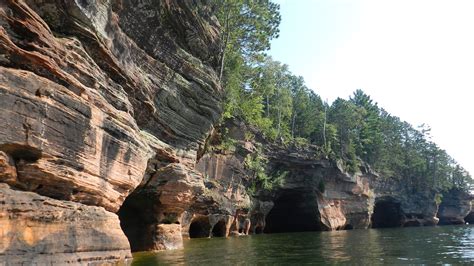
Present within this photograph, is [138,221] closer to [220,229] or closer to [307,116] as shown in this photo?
[220,229]

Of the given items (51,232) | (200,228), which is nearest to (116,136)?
(51,232)

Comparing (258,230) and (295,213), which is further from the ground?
(295,213)

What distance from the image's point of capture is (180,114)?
25.2 metres

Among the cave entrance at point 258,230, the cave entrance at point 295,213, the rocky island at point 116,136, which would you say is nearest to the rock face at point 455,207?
the cave entrance at point 295,213

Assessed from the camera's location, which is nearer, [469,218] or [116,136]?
[116,136]

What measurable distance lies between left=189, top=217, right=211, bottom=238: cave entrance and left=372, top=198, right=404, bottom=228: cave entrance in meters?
38.4

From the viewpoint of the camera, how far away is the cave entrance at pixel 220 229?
124 feet

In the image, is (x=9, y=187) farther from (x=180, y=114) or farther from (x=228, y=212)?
(x=228, y=212)

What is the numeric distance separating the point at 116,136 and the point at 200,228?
22296 millimetres

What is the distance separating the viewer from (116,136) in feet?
53.7

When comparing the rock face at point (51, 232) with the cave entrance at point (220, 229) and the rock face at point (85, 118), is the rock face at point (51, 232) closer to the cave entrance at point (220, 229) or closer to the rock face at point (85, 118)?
the rock face at point (85, 118)

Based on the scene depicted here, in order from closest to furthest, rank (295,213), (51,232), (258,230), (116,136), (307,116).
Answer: (51,232) → (116,136) → (258,230) → (295,213) → (307,116)

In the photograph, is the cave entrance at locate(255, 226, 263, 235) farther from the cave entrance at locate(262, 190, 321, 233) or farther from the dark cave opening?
the dark cave opening

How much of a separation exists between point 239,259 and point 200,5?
59.5 ft
